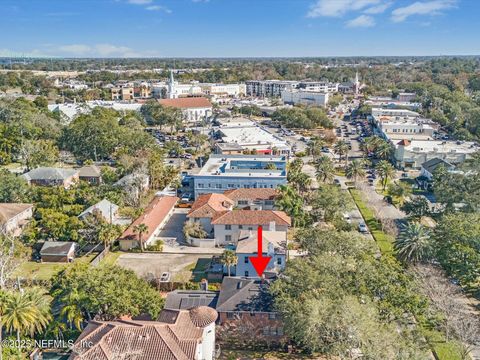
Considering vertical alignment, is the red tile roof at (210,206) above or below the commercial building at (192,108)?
below

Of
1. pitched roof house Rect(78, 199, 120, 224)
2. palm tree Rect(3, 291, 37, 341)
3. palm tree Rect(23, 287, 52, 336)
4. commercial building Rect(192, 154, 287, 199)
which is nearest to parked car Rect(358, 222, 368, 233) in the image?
commercial building Rect(192, 154, 287, 199)

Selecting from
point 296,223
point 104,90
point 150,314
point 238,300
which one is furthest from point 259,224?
point 104,90

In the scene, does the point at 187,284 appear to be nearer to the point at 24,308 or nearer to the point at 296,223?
the point at 24,308

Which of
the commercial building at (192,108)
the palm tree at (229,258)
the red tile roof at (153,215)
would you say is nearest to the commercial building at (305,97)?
the commercial building at (192,108)

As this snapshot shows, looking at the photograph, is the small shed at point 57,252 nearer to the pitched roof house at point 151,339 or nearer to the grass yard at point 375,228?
the pitched roof house at point 151,339

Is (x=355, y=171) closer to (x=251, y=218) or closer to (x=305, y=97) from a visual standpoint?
(x=251, y=218)

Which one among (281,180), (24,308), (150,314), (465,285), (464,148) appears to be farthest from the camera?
(464,148)

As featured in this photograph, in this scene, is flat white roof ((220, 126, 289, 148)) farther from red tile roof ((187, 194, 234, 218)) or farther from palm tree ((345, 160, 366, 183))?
red tile roof ((187, 194, 234, 218))

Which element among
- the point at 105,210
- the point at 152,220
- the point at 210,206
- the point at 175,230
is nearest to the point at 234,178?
the point at 210,206
